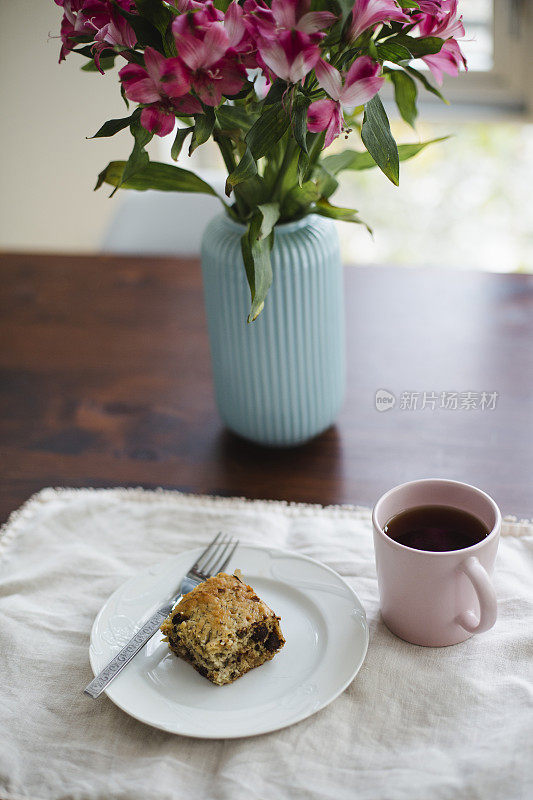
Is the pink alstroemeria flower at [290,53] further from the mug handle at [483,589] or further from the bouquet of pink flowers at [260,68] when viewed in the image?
the mug handle at [483,589]

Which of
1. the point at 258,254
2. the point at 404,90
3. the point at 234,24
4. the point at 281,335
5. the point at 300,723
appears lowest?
the point at 300,723

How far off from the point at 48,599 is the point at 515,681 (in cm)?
43

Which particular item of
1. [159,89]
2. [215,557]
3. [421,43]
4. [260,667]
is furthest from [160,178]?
[260,667]

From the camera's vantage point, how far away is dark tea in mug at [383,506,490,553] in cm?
70

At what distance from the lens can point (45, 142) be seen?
2361mm

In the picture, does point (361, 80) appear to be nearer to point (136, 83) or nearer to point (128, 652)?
point (136, 83)

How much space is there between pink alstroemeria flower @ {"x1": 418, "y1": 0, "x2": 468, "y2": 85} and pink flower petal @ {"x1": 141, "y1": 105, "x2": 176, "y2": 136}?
0.76 feet

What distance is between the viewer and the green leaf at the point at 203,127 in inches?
27.3

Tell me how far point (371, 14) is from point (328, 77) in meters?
0.06

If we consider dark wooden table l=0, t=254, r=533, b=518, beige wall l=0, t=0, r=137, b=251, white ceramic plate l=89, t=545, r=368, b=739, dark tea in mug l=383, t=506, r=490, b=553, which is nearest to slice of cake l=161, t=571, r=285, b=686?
white ceramic plate l=89, t=545, r=368, b=739

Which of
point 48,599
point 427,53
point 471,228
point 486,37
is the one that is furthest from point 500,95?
point 48,599

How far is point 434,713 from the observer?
64cm

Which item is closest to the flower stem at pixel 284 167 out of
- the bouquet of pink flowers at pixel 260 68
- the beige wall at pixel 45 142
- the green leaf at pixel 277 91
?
the bouquet of pink flowers at pixel 260 68

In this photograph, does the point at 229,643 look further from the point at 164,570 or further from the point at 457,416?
the point at 457,416
